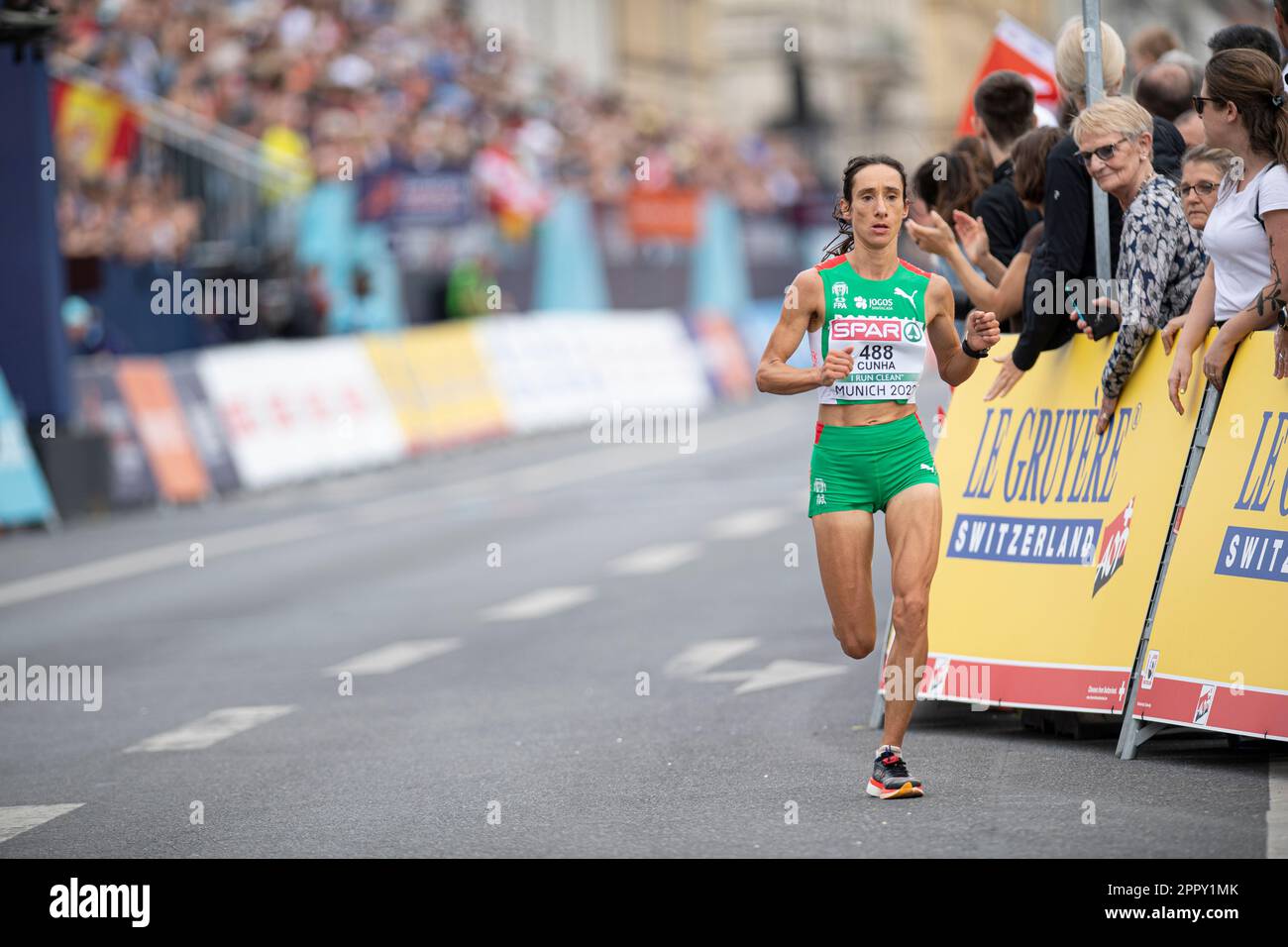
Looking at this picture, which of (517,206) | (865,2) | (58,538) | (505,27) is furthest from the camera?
(865,2)

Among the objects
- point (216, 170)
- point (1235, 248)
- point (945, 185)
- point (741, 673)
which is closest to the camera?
point (1235, 248)

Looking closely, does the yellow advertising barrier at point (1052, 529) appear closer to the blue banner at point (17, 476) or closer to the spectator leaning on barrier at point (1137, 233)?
the spectator leaning on barrier at point (1137, 233)

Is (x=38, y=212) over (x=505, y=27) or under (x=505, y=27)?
under

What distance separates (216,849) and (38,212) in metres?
16.2

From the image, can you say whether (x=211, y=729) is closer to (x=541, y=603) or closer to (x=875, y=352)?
(x=875, y=352)

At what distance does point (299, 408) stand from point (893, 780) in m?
18.5

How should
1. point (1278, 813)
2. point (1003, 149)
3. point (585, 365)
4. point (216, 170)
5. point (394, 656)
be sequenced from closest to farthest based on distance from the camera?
point (1278, 813) < point (1003, 149) < point (394, 656) < point (216, 170) < point (585, 365)

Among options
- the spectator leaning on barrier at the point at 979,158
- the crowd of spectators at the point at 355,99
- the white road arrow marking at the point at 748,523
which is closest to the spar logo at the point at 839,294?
the spectator leaning on barrier at the point at 979,158

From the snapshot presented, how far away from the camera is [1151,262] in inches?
337

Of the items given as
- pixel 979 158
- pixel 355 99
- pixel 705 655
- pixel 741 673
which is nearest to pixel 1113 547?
pixel 979 158

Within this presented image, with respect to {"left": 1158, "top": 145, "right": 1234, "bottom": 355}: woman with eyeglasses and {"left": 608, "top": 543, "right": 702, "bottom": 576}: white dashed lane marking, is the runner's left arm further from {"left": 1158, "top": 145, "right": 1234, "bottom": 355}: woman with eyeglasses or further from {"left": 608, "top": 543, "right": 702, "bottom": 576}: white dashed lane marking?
{"left": 608, "top": 543, "right": 702, "bottom": 576}: white dashed lane marking
